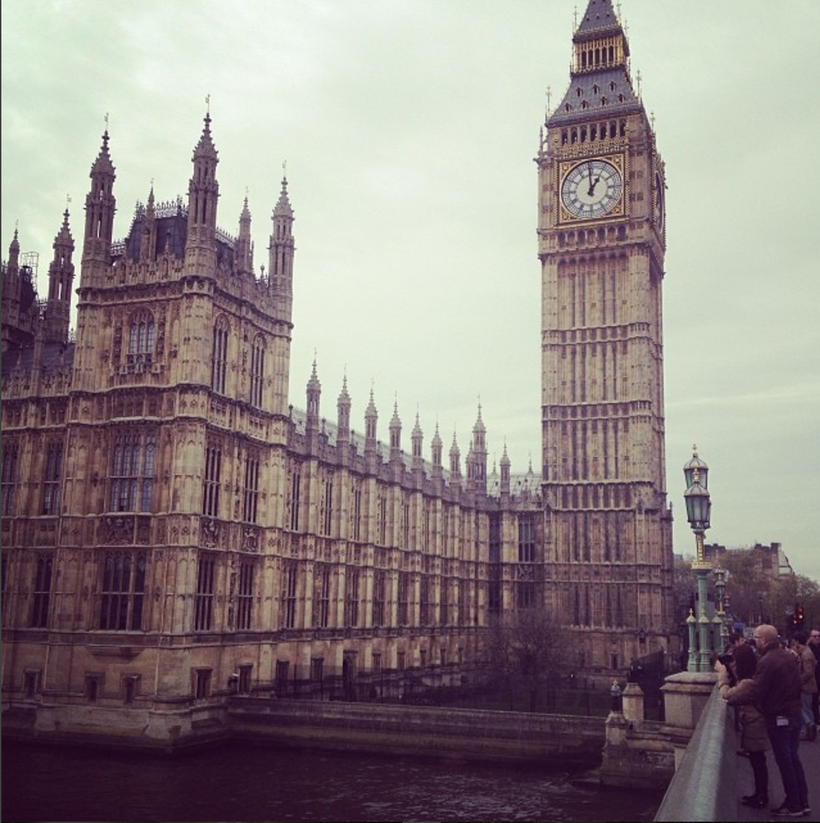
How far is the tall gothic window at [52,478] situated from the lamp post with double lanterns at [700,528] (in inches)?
1240

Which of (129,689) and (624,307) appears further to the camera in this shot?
(624,307)

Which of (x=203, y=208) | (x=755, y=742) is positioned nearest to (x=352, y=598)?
(x=203, y=208)

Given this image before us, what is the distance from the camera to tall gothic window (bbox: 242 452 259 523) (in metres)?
48.5

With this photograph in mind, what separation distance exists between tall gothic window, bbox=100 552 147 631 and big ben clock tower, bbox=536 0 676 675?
150 feet

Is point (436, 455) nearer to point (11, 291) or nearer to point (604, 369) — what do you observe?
point (604, 369)

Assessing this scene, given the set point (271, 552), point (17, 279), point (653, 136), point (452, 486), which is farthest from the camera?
point (653, 136)

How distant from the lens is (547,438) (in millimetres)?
86125

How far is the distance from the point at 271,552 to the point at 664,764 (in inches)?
854

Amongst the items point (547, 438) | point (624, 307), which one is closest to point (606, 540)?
point (547, 438)

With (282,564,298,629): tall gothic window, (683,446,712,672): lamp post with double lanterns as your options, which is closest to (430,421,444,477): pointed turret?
(282,564,298,629): tall gothic window

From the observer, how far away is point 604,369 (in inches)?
3381

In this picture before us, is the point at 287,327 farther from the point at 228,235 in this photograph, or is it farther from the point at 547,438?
the point at 547,438

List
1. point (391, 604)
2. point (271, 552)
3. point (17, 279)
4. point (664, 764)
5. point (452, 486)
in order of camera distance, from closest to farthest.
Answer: point (664, 764) < point (271, 552) < point (17, 279) < point (391, 604) < point (452, 486)

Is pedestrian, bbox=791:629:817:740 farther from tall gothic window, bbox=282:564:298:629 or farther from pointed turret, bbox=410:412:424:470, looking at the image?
pointed turret, bbox=410:412:424:470
